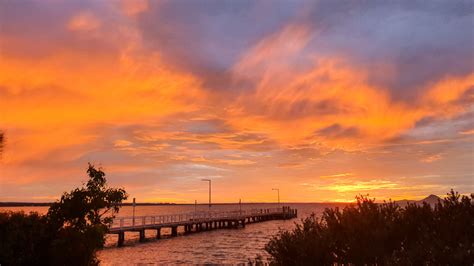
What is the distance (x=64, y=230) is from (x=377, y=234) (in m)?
13.4

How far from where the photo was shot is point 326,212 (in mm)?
13945

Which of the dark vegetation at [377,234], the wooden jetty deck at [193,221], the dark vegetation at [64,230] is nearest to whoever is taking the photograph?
the dark vegetation at [377,234]

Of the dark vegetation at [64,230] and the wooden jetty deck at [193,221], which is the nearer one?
the dark vegetation at [64,230]

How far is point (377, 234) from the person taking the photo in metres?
11.6

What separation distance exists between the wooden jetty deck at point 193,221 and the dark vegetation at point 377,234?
22.5 meters

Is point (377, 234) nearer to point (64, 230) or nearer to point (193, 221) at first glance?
point (64, 230)

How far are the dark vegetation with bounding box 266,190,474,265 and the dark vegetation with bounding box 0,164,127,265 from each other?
936 cm

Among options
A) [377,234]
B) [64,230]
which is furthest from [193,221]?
[377,234]

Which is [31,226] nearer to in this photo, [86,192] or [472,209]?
[86,192]

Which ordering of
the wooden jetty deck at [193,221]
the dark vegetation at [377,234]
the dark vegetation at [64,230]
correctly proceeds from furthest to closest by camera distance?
the wooden jetty deck at [193,221]
the dark vegetation at [64,230]
the dark vegetation at [377,234]

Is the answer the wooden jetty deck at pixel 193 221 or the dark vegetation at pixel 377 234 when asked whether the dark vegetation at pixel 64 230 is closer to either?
the dark vegetation at pixel 377 234

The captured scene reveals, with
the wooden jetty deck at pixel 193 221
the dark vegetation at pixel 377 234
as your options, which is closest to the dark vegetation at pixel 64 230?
the dark vegetation at pixel 377 234

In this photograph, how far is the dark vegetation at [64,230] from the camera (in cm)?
1702

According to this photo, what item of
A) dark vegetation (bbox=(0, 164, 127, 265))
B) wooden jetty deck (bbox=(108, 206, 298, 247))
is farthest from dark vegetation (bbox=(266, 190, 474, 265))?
wooden jetty deck (bbox=(108, 206, 298, 247))
